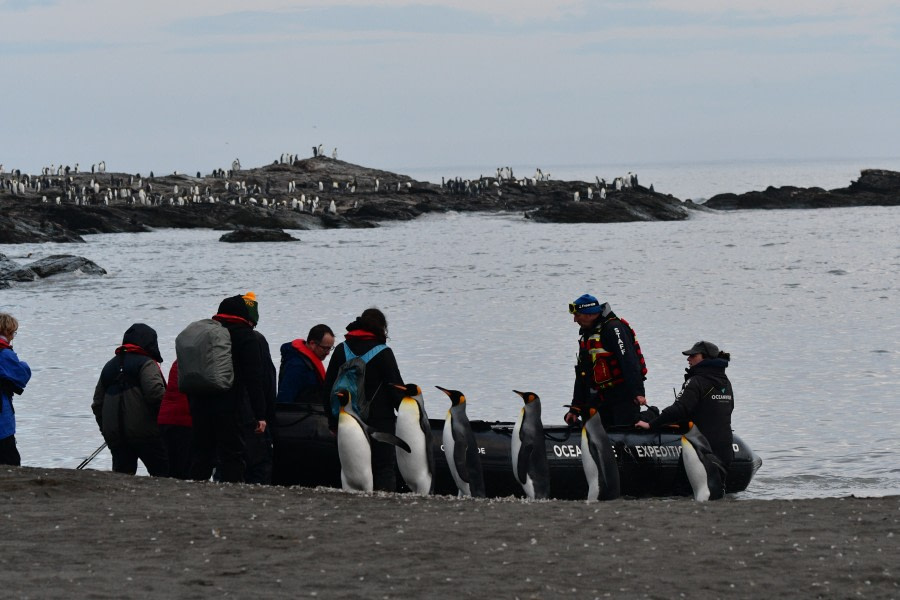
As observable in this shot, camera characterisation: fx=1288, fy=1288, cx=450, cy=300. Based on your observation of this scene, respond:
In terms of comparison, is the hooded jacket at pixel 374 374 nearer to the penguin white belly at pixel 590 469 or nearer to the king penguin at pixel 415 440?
the king penguin at pixel 415 440

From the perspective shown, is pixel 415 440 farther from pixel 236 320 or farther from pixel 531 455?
pixel 236 320

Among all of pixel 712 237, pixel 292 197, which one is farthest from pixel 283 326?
pixel 292 197

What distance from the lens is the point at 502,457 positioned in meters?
9.36

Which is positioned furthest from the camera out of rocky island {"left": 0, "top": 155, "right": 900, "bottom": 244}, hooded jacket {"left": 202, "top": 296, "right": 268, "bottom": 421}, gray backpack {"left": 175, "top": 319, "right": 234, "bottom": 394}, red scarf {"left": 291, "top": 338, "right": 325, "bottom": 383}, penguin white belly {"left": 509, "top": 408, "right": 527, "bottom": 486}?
rocky island {"left": 0, "top": 155, "right": 900, "bottom": 244}

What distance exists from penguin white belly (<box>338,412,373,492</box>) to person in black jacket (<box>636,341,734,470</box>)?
208cm

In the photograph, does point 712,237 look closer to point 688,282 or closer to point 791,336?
point 688,282

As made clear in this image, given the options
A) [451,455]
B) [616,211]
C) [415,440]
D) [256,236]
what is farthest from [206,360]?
[616,211]

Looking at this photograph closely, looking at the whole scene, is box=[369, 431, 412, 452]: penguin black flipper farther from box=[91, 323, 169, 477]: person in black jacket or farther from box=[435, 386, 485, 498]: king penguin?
box=[91, 323, 169, 477]: person in black jacket

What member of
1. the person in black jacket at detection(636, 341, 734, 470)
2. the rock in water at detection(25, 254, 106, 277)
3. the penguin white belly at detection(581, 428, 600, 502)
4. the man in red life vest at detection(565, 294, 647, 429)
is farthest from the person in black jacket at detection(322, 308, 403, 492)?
the rock in water at detection(25, 254, 106, 277)

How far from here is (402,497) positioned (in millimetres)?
8078

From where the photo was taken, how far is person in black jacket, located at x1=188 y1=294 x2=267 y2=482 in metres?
8.05

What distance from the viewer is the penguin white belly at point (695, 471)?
9.03 m

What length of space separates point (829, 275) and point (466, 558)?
33.1 meters

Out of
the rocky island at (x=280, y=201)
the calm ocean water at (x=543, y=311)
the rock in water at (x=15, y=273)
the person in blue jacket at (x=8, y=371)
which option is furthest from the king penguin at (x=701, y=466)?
the rocky island at (x=280, y=201)
